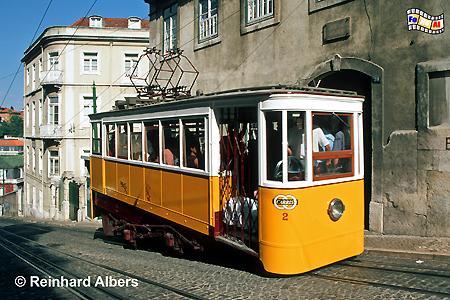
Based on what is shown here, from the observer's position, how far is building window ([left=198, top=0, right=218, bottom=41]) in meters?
14.7

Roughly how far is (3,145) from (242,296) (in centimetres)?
7892

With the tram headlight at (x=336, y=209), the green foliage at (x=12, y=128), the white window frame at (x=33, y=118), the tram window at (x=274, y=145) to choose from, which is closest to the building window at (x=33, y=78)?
the white window frame at (x=33, y=118)

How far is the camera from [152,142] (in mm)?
8781

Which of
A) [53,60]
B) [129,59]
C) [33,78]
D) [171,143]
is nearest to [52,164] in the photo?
[53,60]

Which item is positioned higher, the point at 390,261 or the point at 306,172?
the point at 306,172

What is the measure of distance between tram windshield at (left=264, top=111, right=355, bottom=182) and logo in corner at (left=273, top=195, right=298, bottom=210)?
0.23m

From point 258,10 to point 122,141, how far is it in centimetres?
534

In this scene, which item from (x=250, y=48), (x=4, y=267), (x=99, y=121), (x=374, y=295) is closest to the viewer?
(x=374, y=295)

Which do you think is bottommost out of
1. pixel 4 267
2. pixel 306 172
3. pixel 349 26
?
pixel 4 267

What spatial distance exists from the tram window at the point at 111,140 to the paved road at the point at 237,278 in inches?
117

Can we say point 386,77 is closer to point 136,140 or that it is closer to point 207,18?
point 136,140

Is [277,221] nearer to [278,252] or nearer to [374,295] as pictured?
[278,252]

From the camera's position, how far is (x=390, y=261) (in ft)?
24.1

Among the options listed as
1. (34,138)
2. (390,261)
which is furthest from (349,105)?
(34,138)
